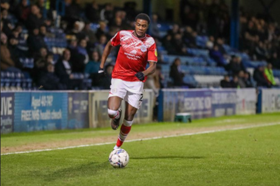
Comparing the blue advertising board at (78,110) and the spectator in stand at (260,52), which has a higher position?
the spectator in stand at (260,52)

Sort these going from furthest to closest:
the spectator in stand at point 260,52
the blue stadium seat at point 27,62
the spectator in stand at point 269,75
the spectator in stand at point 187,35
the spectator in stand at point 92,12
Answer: the spectator in stand at point 260,52, the spectator in stand at point 269,75, the spectator in stand at point 187,35, the spectator in stand at point 92,12, the blue stadium seat at point 27,62

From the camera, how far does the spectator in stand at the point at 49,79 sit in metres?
18.1

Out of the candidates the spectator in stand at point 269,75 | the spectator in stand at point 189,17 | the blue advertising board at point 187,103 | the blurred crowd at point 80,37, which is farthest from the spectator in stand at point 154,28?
the spectator in stand at point 269,75

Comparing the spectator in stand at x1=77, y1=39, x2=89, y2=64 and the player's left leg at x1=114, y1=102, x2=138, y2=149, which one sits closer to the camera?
the player's left leg at x1=114, y1=102, x2=138, y2=149

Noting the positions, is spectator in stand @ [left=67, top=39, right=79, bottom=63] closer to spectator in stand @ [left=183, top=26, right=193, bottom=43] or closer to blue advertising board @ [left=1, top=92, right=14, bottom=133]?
blue advertising board @ [left=1, top=92, right=14, bottom=133]

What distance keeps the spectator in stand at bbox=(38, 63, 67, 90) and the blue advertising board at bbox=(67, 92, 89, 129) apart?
152 cm

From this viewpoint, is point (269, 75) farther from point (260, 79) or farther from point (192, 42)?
point (192, 42)

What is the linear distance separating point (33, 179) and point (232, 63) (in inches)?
892

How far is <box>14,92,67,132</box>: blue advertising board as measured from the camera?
1530 centimetres

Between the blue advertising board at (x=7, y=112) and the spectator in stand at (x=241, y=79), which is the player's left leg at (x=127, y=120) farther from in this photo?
the spectator in stand at (x=241, y=79)

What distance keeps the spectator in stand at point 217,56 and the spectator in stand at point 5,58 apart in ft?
49.2

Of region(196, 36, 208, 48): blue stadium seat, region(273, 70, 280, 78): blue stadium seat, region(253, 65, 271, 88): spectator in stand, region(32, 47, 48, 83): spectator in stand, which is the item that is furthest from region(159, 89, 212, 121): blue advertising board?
region(273, 70, 280, 78): blue stadium seat

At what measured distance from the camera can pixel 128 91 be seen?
31.3ft

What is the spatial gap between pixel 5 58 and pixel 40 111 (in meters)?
2.76
